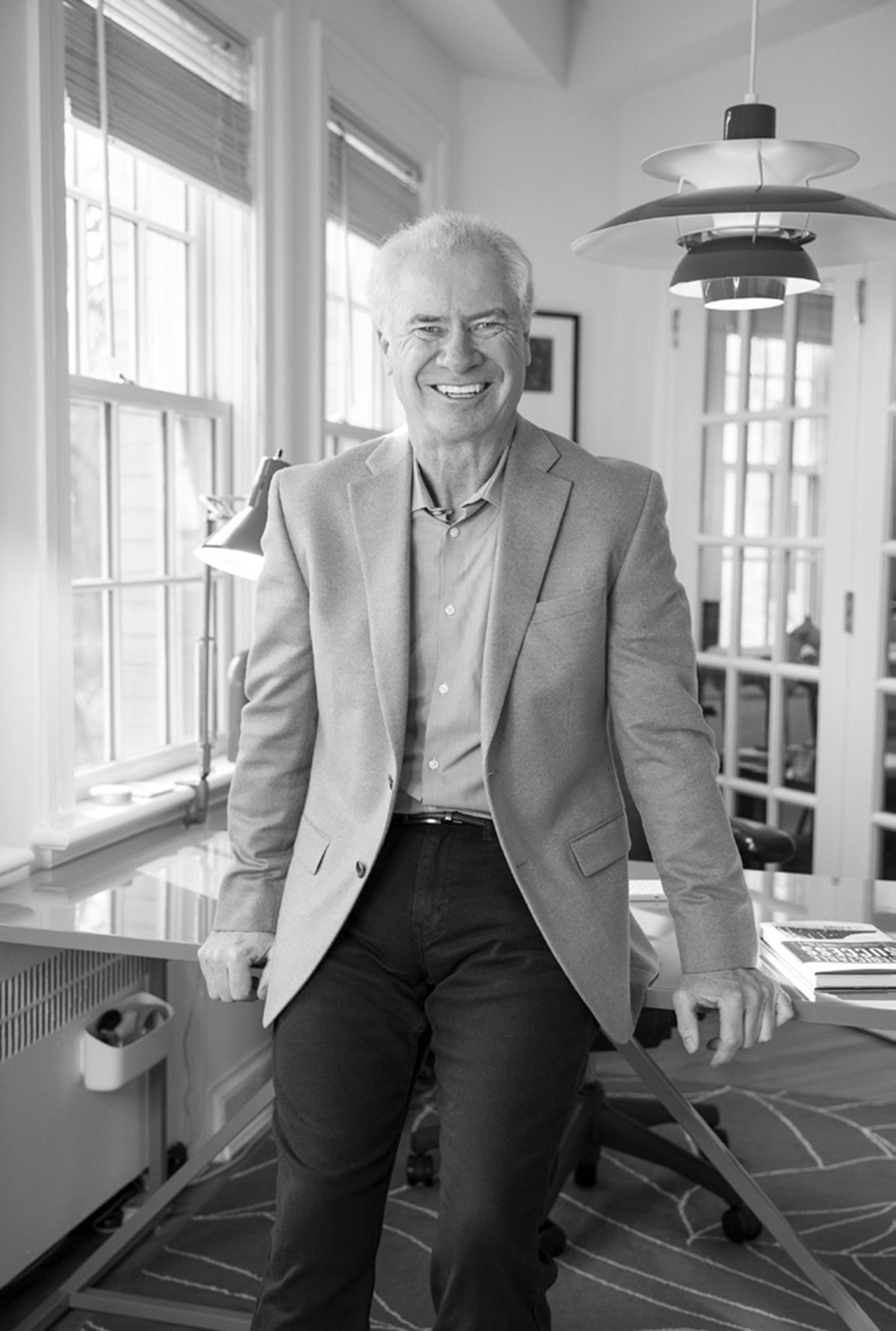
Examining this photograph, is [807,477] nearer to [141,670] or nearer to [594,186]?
[594,186]

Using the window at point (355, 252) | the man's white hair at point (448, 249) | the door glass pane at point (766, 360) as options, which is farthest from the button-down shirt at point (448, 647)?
the door glass pane at point (766, 360)

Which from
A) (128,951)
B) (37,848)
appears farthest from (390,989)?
(37,848)

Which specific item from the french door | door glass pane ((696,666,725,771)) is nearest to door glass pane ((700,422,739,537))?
the french door

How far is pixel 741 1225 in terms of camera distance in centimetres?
291

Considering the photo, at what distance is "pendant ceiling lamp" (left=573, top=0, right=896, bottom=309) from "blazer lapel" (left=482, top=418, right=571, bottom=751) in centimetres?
41

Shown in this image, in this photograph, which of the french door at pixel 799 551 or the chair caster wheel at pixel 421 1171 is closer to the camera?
the chair caster wheel at pixel 421 1171

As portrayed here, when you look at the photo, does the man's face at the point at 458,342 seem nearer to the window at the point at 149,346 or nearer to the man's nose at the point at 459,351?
the man's nose at the point at 459,351

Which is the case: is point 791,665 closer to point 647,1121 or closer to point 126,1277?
point 647,1121

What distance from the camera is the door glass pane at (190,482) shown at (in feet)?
11.3

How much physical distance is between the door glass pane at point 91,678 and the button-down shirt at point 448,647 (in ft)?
4.53

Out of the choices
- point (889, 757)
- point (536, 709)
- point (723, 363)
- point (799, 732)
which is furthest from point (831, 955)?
point (723, 363)

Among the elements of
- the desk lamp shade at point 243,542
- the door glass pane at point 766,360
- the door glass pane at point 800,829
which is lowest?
the door glass pane at point 800,829

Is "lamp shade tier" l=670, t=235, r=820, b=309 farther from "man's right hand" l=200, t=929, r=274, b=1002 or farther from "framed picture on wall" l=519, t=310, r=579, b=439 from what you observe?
"framed picture on wall" l=519, t=310, r=579, b=439

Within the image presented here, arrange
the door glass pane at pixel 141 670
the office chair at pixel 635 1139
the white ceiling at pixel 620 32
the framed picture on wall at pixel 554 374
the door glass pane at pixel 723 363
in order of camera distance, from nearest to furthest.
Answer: the office chair at pixel 635 1139 < the door glass pane at pixel 141 670 < the white ceiling at pixel 620 32 < the door glass pane at pixel 723 363 < the framed picture on wall at pixel 554 374
